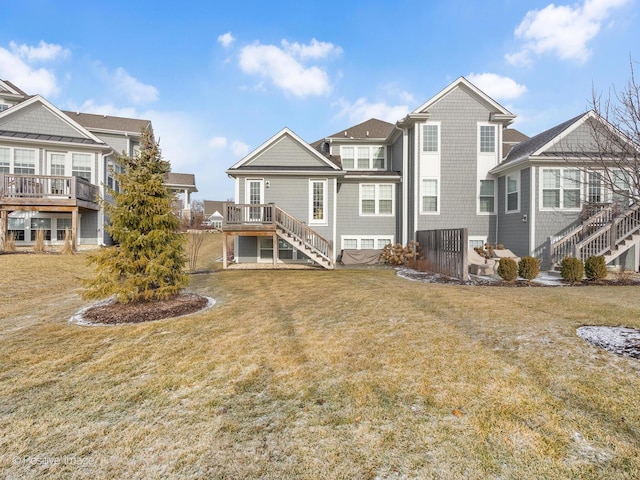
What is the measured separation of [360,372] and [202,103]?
1999 centimetres

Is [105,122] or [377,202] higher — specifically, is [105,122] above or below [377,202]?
above

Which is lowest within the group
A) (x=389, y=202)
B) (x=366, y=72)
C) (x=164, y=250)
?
(x=164, y=250)

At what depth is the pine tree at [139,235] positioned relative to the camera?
608 centimetres

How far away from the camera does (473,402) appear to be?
116 inches

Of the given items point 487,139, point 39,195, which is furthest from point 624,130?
point 39,195

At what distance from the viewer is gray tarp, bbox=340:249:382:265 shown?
49.2 ft

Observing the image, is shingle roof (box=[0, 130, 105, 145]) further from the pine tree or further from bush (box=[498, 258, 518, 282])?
bush (box=[498, 258, 518, 282])

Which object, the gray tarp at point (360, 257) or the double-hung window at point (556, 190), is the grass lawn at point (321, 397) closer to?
the double-hung window at point (556, 190)

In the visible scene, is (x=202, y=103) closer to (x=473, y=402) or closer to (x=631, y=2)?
(x=631, y=2)

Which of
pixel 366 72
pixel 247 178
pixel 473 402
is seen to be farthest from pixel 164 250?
pixel 366 72

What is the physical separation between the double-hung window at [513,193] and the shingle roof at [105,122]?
21.8m

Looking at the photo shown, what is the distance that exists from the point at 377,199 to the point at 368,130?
582 cm

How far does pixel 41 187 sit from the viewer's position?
14.2 metres

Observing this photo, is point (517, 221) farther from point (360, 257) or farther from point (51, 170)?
point (51, 170)
